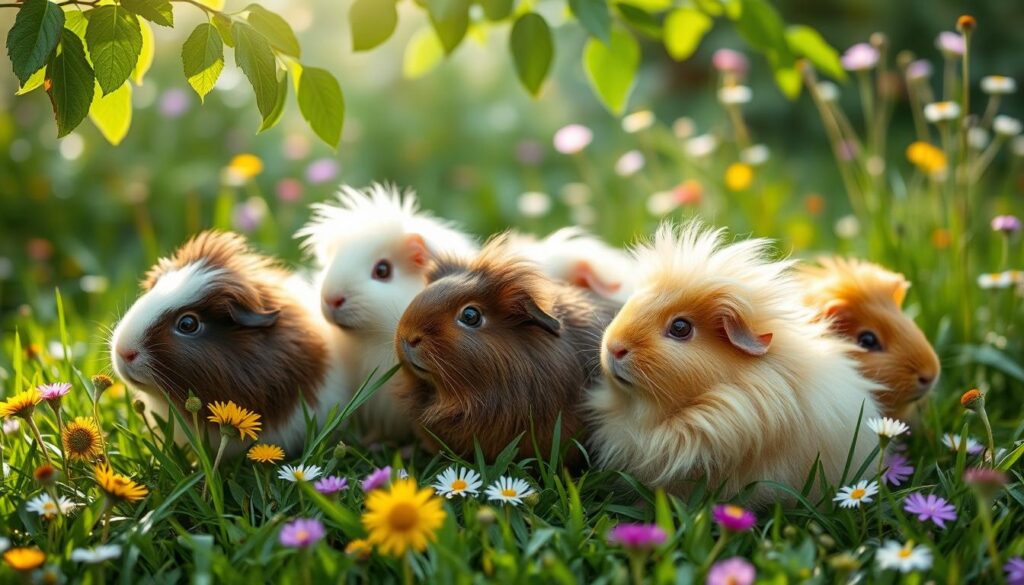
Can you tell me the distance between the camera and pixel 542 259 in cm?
306

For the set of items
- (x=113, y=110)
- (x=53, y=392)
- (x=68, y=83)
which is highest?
(x=68, y=83)

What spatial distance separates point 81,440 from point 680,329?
1.63 metres

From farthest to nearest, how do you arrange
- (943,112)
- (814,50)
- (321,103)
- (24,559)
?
1. (943,112)
2. (814,50)
3. (321,103)
4. (24,559)

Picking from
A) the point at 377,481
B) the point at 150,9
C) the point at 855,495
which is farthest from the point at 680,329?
the point at 150,9

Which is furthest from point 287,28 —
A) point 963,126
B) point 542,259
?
point 963,126

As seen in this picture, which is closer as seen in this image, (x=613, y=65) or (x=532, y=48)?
(x=532, y=48)

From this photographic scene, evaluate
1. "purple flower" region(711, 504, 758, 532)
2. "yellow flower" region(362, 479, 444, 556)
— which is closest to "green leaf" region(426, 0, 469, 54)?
"yellow flower" region(362, 479, 444, 556)

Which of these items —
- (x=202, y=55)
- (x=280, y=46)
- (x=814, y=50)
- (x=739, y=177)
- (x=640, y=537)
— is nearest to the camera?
(x=640, y=537)

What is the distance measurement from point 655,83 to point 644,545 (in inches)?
255

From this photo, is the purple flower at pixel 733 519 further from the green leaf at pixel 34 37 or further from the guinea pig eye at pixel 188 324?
the green leaf at pixel 34 37

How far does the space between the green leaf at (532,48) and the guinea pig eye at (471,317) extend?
2.90 ft

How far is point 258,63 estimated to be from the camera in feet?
7.55

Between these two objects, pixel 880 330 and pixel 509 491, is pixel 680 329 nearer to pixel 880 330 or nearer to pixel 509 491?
pixel 509 491

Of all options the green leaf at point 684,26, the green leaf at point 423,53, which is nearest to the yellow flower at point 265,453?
the green leaf at point 423,53
